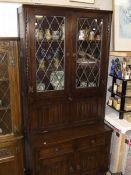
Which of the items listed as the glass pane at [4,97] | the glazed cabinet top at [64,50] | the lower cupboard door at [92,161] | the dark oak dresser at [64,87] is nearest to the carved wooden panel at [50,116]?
the dark oak dresser at [64,87]

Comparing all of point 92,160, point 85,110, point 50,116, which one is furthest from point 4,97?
point 92,160

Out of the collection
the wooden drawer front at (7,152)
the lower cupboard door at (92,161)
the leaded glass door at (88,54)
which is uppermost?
the leaded glass door at (88,54)

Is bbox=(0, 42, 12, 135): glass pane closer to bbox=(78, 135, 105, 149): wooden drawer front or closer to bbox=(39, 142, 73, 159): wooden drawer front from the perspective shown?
bbox=(39, 142, 73, 159): wooden drawer front

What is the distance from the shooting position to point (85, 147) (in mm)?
2223

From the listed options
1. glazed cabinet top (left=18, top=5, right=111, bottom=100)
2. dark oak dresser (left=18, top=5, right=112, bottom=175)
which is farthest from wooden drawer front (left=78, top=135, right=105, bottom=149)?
glazed cabinet top (left=18, top=5, right=111, bottom=100)

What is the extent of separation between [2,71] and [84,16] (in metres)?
0.97

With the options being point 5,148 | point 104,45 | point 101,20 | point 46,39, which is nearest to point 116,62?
point 104,45

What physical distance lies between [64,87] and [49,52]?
1.29 ft

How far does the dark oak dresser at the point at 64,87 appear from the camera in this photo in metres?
1.91

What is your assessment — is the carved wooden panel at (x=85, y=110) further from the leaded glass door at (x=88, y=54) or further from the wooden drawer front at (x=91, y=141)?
the wooden drawer front at (x=91, y=141)

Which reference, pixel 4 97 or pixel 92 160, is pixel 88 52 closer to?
pixel 4 97

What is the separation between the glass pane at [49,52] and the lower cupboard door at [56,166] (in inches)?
29.3

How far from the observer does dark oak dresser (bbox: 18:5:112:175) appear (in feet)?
6.25

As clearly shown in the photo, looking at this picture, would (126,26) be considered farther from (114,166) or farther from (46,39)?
(114,166)
